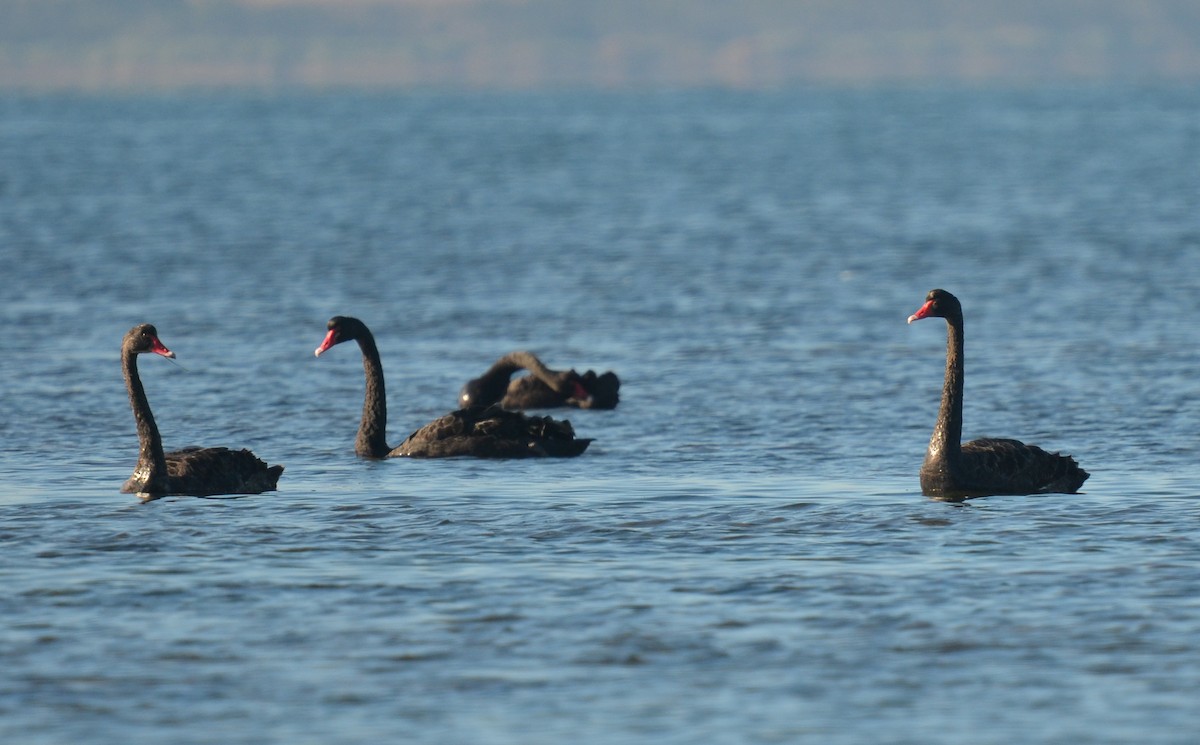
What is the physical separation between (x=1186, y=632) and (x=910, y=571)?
6.60 feet

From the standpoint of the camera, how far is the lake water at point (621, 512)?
10281 mm

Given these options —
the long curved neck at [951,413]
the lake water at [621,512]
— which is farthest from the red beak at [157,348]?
the long curved neck at [951,413]

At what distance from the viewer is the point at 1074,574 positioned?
1278cm

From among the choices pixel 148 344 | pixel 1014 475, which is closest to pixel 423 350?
pixel 148 344

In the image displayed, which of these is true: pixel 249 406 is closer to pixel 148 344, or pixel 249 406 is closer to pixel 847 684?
pixel 148 344

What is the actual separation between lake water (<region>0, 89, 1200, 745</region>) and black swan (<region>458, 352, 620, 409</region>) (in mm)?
312

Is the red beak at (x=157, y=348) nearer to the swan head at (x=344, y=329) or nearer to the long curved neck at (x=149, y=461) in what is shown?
the long curved neck at (x=149, y=461)

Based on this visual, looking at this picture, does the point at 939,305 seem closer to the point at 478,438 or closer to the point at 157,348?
the point at 478,438

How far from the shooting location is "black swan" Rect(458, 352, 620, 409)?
69.7 feet

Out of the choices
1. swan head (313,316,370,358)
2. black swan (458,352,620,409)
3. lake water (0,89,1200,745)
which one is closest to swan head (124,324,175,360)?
lake water (0,89,1200,745)

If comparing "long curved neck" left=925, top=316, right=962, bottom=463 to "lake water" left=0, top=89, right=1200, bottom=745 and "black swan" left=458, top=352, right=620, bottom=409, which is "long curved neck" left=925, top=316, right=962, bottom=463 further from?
"black swan" left=458, top=352, right=620, bottom=409

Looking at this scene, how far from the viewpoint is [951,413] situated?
52.4 ft

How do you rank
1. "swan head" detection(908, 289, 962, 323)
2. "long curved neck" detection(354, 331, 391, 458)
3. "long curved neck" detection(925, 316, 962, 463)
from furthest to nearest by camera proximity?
→ 1. "long curved neck" detection(354, 331, 391, 458)
2. "swan head" detection(908, 289, 962, 323)
3. "long curved neck" detection(925, 316, 962, 463)

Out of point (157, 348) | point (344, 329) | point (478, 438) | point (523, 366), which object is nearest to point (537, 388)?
point (523, 366)
